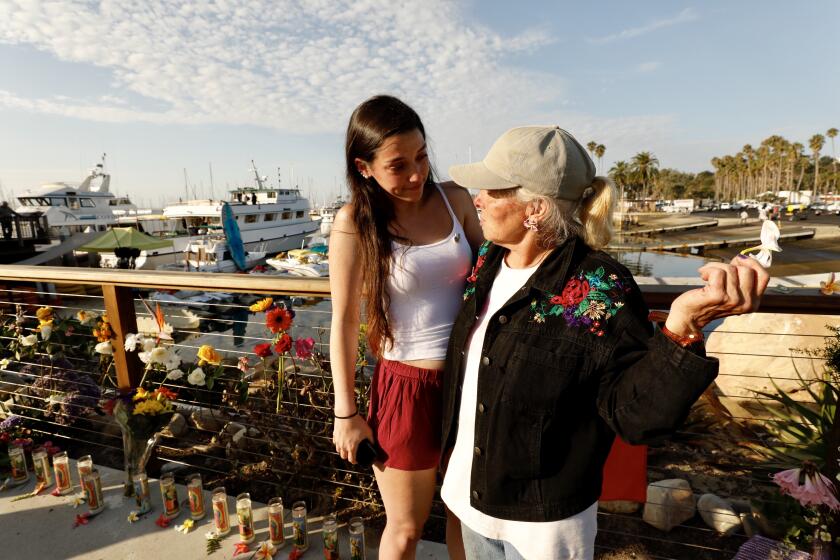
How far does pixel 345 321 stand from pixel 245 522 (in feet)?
4.16

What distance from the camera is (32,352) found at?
3191 millimetres

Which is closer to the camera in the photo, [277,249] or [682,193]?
[277,249]

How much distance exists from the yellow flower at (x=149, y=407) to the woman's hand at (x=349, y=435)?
1269 millimetres

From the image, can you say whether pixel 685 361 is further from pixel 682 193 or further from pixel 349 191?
pixel 682 193

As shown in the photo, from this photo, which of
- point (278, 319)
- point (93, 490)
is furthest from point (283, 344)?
point (93, 490)

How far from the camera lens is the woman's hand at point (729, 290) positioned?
0.80 metres

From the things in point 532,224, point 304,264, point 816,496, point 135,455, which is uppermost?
point 532,224

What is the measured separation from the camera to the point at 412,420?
1.40 meters

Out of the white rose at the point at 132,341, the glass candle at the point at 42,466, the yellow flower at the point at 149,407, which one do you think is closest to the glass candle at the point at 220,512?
the yellow flower at the point at 149,407

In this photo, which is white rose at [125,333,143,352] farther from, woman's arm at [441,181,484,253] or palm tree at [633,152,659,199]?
palm tree at [633,152,659,199]

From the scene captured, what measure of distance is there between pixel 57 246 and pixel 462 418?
75.6 feet

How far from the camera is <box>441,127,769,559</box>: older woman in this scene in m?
1.00

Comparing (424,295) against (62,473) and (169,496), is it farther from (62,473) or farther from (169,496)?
(62,473)

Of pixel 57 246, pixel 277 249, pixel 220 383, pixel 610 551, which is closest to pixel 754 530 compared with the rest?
pixel 610 551
